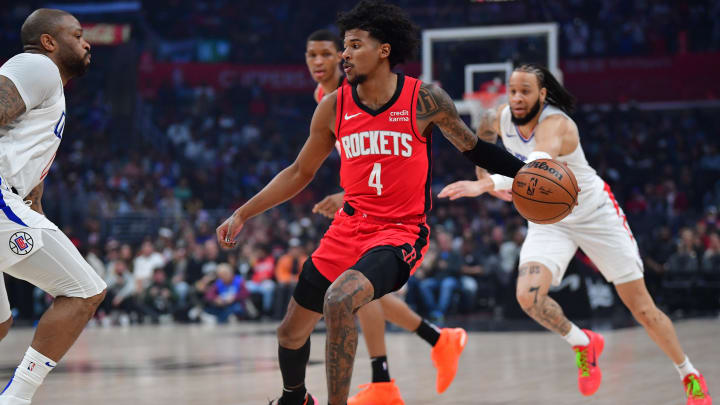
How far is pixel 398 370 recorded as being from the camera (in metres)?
7.39

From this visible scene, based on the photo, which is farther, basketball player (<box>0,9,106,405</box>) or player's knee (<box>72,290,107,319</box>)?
player's knee (<box>72,290,107,319</box>)

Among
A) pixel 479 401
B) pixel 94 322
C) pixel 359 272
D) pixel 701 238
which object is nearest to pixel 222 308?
pixel 94 322

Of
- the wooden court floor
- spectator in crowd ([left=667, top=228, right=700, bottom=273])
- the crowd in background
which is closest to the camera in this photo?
the wooden court floor

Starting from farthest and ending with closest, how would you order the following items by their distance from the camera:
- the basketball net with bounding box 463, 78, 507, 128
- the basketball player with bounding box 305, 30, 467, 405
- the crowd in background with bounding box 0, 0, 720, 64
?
the crowd in background with bounding box 0, 0, 720, 64 → the basketball net with bounding box 463, 78, 507, 128 → the basketball player with bounding box 305, 30, 467, 405

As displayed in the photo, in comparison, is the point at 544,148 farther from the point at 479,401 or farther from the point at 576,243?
the point at 479,401

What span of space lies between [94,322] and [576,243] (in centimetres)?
1120

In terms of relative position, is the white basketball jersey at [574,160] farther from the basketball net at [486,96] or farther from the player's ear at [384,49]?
the basketball net at [486,96]

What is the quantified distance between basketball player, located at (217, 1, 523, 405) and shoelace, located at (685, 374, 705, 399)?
186 centimetres

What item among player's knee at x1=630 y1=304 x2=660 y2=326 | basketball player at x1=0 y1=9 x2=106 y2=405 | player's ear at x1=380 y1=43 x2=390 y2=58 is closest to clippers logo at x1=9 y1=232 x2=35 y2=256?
basketball player at x1=0 y1=9 x2=106 y2=405

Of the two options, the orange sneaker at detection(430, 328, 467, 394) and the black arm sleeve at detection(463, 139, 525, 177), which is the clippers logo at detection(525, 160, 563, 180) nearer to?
the black arm sleeve at detection(463, 139, 525, 177)

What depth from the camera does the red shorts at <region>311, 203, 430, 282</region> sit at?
14.1 feet

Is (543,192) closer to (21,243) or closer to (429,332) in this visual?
(429,332)

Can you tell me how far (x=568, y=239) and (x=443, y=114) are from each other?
1.87 metres

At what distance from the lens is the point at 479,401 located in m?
5.57
